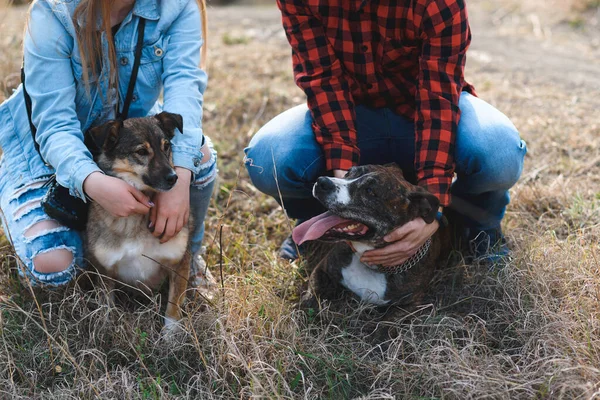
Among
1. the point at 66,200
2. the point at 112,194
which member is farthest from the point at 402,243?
the point at 66,200

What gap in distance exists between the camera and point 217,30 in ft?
35.3

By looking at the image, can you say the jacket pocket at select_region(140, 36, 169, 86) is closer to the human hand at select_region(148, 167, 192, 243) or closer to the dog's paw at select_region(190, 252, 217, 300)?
the human hand at select_region(148, 167, 192, 243)

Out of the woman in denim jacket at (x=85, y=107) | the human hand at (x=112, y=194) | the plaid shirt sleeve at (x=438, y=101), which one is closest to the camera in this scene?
the human hand at (x=112, y=194)

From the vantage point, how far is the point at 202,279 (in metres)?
4.11

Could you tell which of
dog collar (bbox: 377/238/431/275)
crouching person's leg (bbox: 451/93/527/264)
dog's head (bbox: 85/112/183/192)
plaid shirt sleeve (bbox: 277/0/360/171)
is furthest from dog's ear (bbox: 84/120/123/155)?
crouching person's leg (bbox: 451/93/527/264)

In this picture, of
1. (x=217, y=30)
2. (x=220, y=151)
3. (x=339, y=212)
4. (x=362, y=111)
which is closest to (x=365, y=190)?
(x=339, y=212)

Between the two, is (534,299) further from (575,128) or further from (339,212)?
(575,128)

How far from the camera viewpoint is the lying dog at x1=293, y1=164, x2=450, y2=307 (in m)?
3.55

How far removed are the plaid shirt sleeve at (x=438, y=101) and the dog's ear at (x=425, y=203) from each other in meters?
0.23

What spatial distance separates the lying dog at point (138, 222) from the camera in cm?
352

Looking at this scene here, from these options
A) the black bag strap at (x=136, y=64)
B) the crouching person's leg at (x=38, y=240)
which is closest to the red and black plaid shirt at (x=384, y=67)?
the black bag strap at (x=136, y=64)

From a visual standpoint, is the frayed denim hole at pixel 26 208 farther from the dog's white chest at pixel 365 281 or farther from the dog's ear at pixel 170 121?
the dog's white chest at pixel 365 281

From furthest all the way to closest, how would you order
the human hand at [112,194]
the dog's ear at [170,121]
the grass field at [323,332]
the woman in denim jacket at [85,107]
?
the dog's ear at [170,121] → the woman in denim jacket at [85,107] → the human hand at [112,194] → the grass field at [323,332]

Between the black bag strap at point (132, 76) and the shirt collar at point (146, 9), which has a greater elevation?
the shirt collar at point (146, 9)
